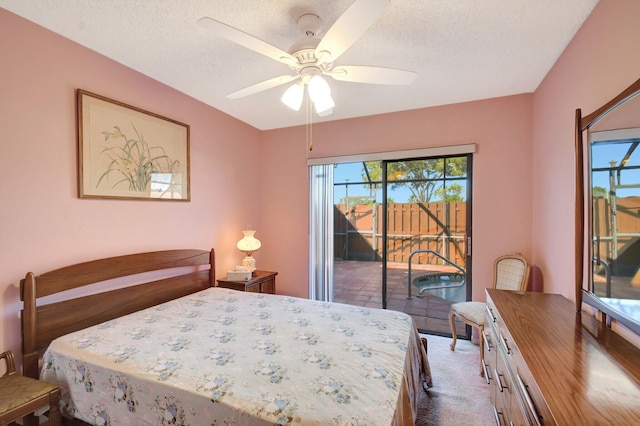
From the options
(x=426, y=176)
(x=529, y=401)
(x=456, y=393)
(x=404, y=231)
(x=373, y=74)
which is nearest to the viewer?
(x=529, y=401)

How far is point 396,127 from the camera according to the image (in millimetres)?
3266

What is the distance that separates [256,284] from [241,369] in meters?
1.84

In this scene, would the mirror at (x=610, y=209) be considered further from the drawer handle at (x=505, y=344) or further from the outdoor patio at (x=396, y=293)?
the outdoor patio at (x=396, y=293)

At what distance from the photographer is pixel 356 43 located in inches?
76.5

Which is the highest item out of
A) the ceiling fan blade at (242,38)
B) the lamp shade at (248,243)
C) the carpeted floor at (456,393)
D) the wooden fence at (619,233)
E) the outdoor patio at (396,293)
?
the ceiling fan blade at (242,38)

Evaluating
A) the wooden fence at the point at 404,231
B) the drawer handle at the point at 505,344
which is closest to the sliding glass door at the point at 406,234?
the wooden fence at the point at 404,231

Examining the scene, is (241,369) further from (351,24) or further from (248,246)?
(248,246)

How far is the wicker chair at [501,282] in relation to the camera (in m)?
2.50

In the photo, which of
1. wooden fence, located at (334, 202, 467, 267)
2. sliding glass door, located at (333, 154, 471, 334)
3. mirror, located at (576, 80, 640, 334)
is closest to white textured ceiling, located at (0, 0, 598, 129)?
mirror, located at (576, 80, 640, 334)

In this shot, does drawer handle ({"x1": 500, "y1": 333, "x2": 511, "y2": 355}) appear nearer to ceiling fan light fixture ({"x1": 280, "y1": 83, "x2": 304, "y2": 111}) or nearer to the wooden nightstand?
ceiling fan light fixture ({"x1": 280, "y1": 83, "x2": 304, "y2": 111})

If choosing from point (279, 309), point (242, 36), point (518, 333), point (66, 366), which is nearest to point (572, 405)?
point (518, 333)

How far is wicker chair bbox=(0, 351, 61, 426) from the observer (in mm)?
1283

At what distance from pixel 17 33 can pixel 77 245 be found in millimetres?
1379

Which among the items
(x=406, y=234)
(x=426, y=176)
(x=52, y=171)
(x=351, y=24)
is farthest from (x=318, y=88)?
(x=406, y=234)
